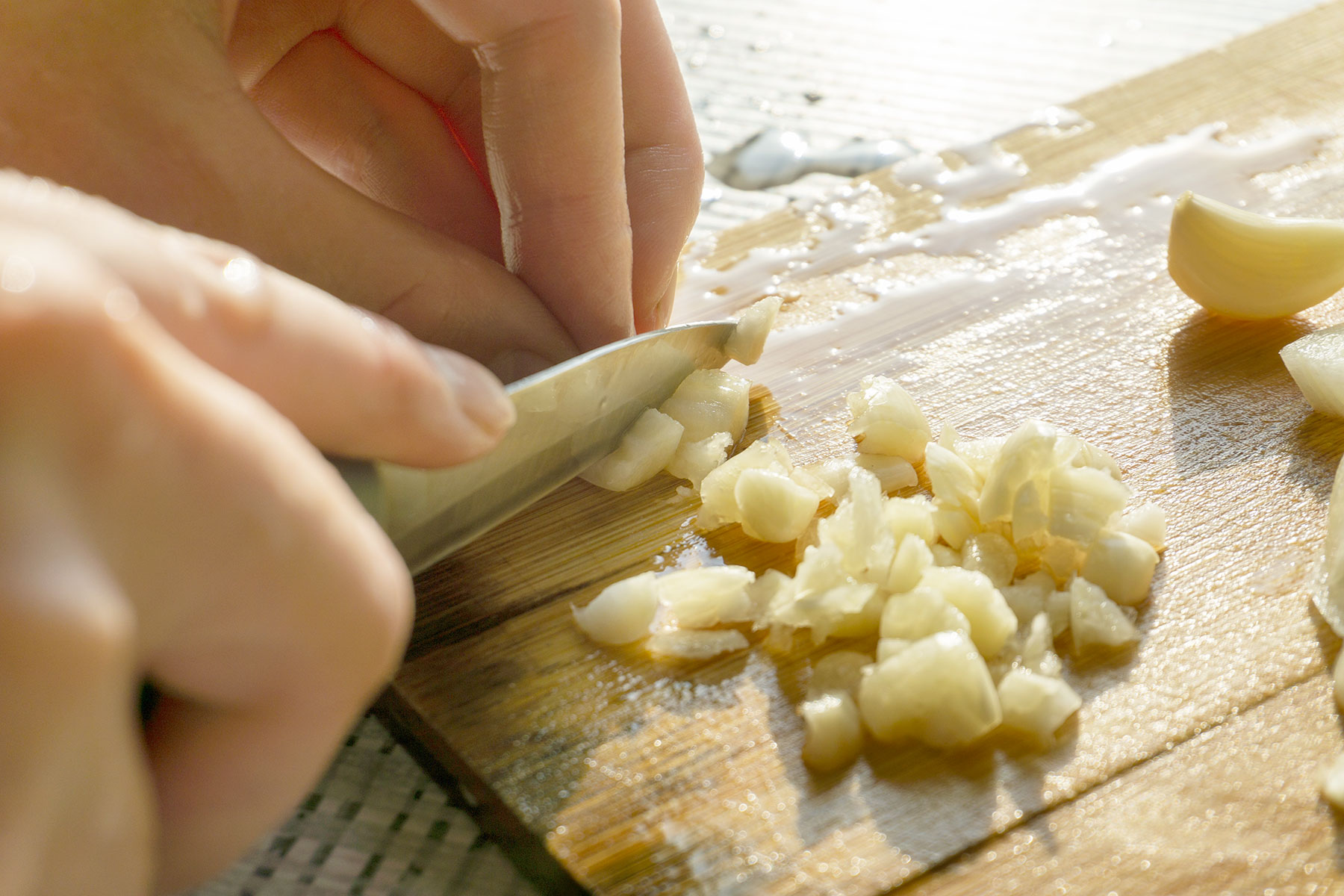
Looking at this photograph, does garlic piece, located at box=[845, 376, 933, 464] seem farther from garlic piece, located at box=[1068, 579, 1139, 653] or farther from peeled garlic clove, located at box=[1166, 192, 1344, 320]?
Result: peeled garlic clove, located at box=[1166, 192, 1344, 320]

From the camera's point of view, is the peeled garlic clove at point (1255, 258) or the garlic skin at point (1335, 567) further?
the peeled garlic clove at point (1255, 258)

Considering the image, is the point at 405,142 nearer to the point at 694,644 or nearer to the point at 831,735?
the point at 694,644

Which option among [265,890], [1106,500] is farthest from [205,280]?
[1106,500]

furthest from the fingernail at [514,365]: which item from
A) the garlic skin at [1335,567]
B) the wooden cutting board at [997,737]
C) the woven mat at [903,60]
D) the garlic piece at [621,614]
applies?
the garlic skin at [1335,567]

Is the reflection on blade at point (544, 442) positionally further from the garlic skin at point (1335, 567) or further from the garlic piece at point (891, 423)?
the garlic skin at point (1335, 567)

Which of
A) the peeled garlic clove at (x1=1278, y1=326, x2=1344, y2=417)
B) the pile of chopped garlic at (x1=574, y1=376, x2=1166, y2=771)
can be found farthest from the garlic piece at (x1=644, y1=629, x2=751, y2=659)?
the peeled garlic clove at (x1=1278, y1=326, x2=1344, y2=417)

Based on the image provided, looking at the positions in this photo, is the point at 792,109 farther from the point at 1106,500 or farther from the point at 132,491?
the point at 132,491
